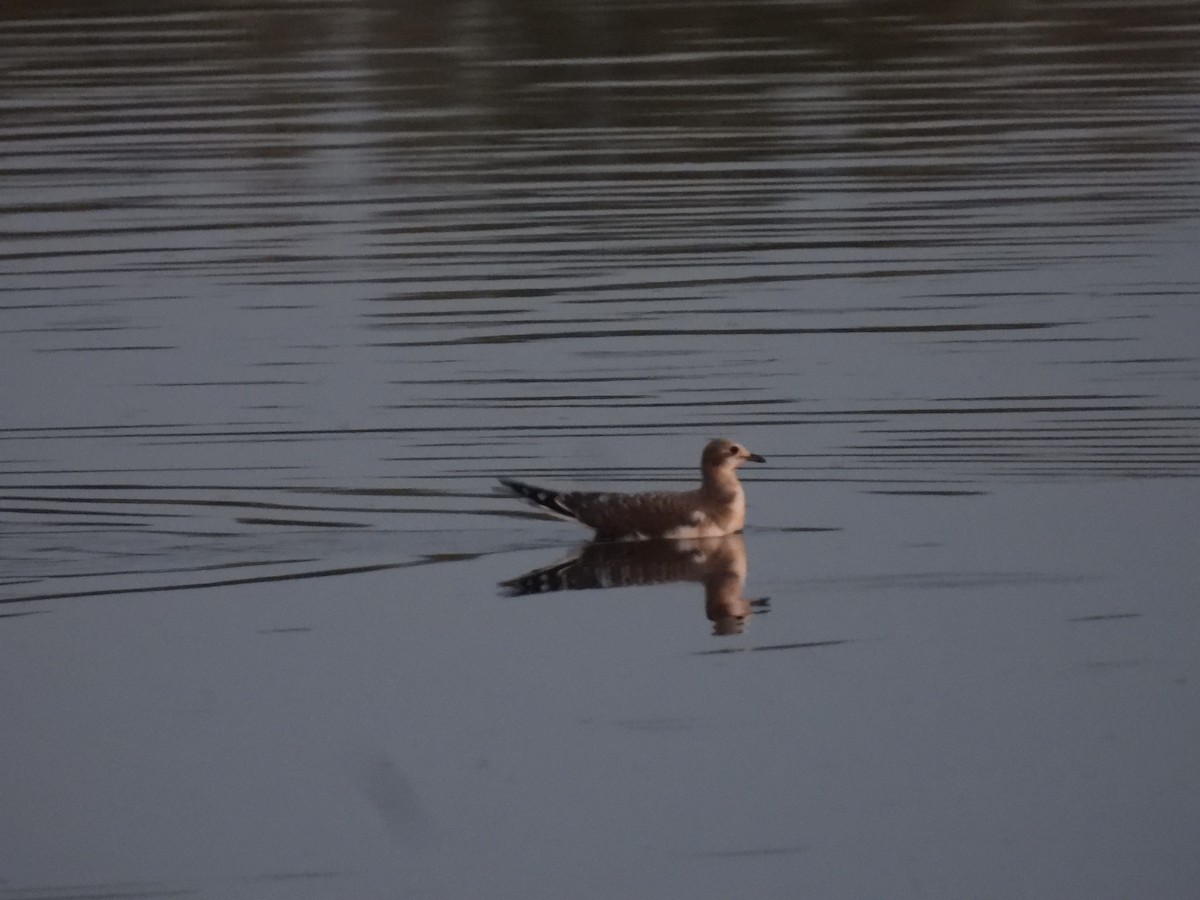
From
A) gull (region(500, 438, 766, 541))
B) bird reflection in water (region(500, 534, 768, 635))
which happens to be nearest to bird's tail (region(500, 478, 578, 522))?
gull (region(500, 438, 766, 541))

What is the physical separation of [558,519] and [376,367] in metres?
2.99

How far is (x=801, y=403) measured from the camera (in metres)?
12.9

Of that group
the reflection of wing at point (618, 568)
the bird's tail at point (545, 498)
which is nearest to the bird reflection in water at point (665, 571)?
the reflection of wing at point (618, 568)

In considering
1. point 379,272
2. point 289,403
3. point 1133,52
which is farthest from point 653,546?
point 1133,52

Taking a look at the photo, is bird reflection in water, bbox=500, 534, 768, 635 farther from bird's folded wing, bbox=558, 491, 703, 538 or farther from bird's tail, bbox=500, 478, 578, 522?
bird's tail, bbox=500, 478, 578, 522

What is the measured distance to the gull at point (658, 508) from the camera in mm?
10852

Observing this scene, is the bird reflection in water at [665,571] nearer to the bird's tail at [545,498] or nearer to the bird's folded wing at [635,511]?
the bird's folded wing at [635,511]

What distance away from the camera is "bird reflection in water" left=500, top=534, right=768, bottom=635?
382 inches

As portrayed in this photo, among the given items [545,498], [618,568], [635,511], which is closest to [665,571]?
[618,568]

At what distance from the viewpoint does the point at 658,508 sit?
433 inches

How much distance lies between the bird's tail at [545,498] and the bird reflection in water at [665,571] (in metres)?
0.19

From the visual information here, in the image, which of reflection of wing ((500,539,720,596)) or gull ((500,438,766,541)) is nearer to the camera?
reflection of wing ((500,539,720,596))

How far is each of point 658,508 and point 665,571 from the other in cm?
49

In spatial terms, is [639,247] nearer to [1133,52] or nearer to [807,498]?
[807,498]
